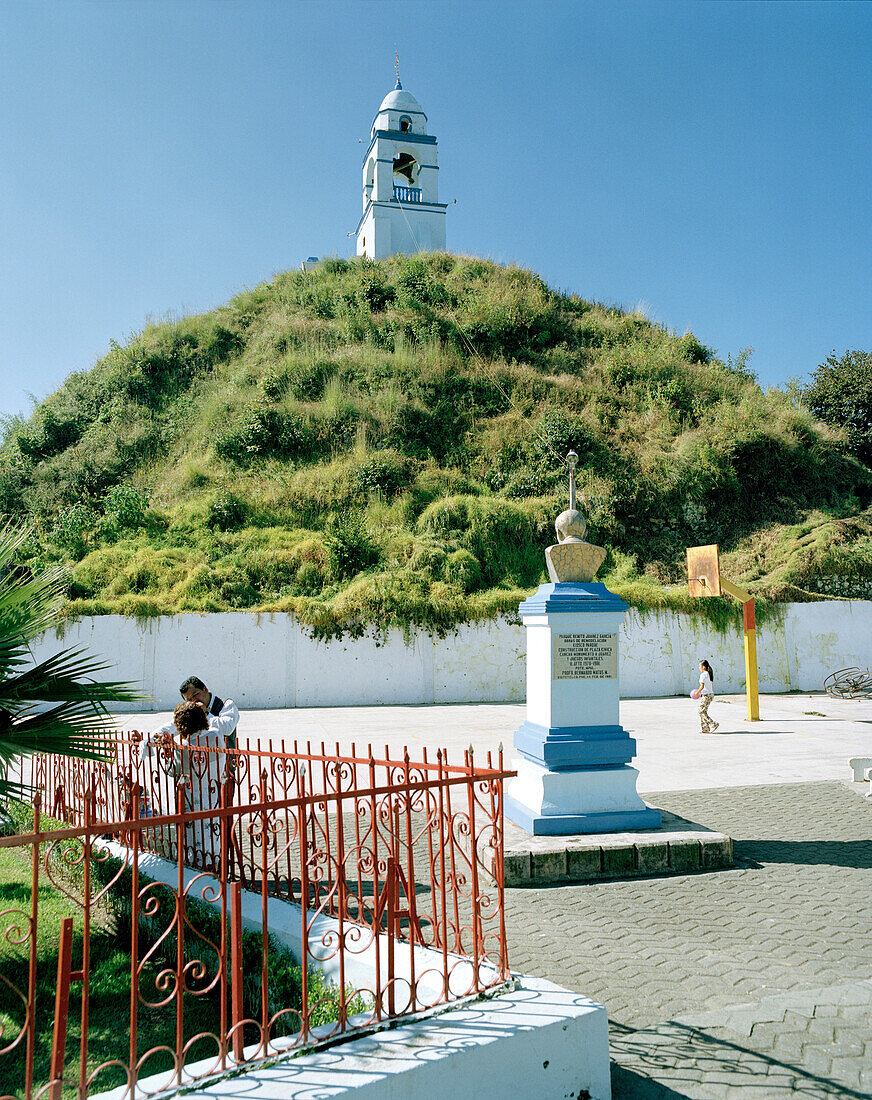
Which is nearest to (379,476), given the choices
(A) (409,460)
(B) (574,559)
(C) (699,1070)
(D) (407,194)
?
(A) (409,460)

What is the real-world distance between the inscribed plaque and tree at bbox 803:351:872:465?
1193 inches

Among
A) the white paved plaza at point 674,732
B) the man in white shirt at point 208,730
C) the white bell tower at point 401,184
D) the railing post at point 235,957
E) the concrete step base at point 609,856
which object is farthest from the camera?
the white bell tower at point 401,184

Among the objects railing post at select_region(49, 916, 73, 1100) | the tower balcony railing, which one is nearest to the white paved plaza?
railing post at select_region(49, 916, 73, 1100)

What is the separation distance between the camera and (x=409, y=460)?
27.6 meters

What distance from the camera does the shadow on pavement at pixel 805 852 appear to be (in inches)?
245

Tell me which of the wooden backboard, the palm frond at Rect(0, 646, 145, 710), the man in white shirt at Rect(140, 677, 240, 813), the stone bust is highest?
the wooden backboard

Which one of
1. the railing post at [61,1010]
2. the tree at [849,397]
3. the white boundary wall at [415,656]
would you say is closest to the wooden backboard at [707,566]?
the white boundary wall at [415,656]

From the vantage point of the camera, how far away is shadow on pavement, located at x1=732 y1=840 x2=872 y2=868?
245 inches

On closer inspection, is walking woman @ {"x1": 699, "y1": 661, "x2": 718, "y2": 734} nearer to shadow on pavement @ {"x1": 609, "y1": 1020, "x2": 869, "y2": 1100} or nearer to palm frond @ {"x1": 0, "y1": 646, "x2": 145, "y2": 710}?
shadow on pavement @ {"x1": 609, "y1": 1020, "x2": 869, "y2": 1100}

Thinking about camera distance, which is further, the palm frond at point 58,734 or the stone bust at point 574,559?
the stone bust at point 574,559

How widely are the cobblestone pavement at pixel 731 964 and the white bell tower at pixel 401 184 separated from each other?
3908 cm

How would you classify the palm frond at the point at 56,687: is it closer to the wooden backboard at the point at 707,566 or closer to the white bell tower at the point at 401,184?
the wooden backboard at the point at 707,566

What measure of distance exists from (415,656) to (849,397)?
24.7 m

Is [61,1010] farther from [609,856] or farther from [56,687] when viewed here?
[609,856]
